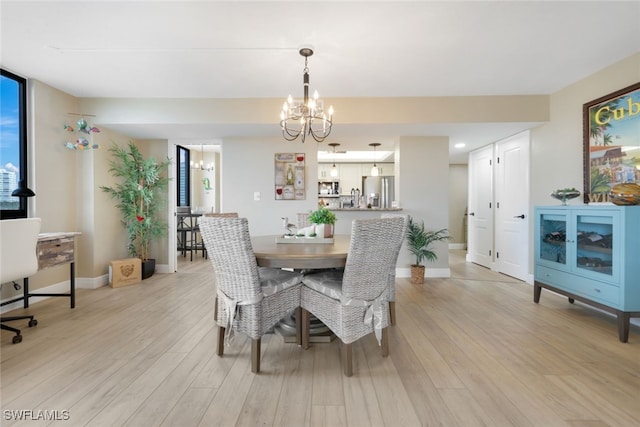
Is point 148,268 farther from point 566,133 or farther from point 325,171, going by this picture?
point 566,133

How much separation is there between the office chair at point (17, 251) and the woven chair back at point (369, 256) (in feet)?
8.47

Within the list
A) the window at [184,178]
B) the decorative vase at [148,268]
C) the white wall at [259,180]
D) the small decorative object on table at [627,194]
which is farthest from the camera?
the window at [184,178]

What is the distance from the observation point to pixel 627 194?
2.35m

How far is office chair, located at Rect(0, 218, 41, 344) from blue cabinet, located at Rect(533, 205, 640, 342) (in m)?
4.72

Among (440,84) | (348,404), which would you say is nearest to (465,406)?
(348,404)

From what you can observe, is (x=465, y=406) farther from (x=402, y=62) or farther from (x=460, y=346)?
(x=402, y=62)

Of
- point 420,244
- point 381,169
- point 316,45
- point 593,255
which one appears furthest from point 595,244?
point 381,169

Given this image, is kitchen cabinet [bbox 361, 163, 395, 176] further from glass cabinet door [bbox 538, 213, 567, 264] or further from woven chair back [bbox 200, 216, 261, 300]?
woven chair back [bbox 200, 216, 261, 300]

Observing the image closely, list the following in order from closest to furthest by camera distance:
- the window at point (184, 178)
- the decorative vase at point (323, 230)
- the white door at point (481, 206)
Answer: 1. the decorative vase at point (323, 230)
2. the white door at point (481, 206)
3. the window at point (184, 178)

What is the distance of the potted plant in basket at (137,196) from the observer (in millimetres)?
4129

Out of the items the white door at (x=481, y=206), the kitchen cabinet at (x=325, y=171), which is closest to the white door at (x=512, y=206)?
the white door at (x=481, y=206)

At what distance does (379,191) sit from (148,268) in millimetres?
5247

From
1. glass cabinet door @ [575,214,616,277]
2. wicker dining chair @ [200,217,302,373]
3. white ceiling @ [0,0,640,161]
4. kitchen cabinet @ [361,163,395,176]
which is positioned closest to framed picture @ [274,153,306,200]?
white ceiling @ [0,0,640,161]

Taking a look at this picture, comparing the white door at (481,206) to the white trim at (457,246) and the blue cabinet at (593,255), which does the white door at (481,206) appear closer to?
the white trim at (457,246)
